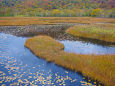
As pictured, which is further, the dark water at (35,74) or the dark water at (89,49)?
the dark water at (89,49)

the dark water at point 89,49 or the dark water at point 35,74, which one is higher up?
the dark water at point 89,49

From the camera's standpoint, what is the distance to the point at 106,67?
11.1 meters

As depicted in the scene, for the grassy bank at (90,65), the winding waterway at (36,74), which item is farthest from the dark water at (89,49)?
the winding waterway at (36,74)

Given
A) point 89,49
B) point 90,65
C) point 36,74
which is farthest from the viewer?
point 89,49

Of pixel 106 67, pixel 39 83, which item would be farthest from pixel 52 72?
pixel 106 67

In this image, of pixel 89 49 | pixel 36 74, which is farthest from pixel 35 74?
pixel 89 49

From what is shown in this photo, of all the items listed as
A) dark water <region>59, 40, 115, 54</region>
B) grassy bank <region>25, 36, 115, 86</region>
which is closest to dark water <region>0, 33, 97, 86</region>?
grassy bank <region>25, 36, 115, 86</region>

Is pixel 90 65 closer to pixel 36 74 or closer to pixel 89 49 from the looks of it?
pixel 36 74

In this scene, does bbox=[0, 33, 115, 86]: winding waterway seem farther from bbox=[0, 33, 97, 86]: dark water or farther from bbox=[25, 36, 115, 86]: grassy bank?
bbox=[25, 36, 115, 86]: grassy bank

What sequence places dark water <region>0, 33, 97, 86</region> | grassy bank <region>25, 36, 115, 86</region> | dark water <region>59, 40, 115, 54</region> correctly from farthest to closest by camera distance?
1. dark water <region>59, 40, 115, 54</region>
2. grassy bank <region>25, 36, 115, 86</region>
3. dark water <region>0, 33, 97, 86</region>

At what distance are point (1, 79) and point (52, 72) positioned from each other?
4.42 m

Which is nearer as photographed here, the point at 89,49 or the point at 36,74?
the point at 36,74

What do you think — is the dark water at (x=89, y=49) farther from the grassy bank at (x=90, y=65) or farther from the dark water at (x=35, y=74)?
the dark water at (x=35, y=74)

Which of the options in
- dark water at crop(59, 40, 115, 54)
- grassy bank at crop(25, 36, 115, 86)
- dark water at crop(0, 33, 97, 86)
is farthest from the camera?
dark water at crop(59, 40, 115, 54)
